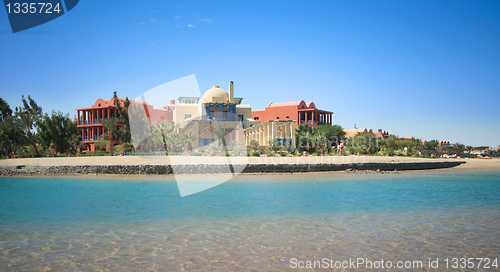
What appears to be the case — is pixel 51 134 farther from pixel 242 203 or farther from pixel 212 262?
pixel 212 262

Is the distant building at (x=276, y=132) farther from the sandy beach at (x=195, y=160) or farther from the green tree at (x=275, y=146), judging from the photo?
the sandy beach at (x=195, y=160)

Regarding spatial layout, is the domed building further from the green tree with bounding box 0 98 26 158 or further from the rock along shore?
the green tree with bounding box 0 98 26 158

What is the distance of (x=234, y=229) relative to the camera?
7.48 metres

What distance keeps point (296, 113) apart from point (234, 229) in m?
44.0

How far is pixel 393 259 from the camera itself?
538cm

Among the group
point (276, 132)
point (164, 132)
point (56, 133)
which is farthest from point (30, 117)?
point (276, 132)

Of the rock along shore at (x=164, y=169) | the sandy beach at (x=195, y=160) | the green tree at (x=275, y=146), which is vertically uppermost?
the green tree at (x=275, y=146)

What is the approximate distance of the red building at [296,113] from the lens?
50.4 metres

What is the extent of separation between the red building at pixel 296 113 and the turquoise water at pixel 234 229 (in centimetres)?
3771

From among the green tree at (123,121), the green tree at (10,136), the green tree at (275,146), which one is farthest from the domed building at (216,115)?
the green tree at (10,136)

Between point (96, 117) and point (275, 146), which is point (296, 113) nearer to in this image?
point (275, 146)

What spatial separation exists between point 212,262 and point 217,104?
1586 inches

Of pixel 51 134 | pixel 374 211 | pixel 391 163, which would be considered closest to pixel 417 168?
pixel 391 163

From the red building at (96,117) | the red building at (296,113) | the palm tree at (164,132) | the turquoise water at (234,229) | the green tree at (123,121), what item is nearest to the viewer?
the turquoise water at (234,229)
